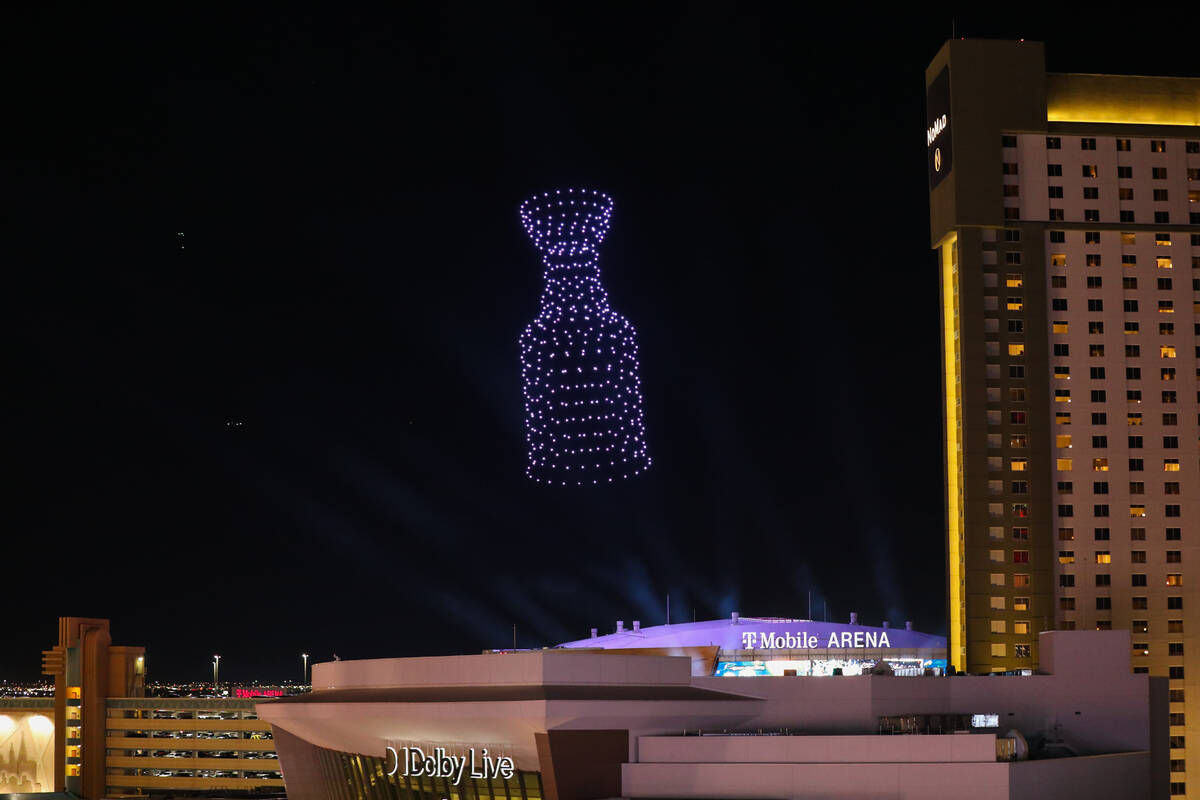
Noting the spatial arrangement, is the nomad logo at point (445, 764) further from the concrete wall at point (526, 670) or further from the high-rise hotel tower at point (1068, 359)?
the high-rise hotel tower at point (1068, 359)

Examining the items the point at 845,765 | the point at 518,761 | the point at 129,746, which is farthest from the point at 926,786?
the point at 129,746

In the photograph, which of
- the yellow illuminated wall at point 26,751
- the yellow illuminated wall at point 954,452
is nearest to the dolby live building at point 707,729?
the yellow illuminated wall at point 954,452

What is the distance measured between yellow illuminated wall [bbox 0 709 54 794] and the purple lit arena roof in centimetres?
8603

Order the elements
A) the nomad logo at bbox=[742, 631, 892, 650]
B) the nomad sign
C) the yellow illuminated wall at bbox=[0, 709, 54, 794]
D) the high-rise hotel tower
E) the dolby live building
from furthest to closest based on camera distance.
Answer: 1. the yellow illuminated wall at bbox=[0, 709, 54, 794]
2. the nomad sign
3. the high-rise hotel tower
4. the nomad logo at bbox=[742, 631, 892, 650]
5. the dolby live building

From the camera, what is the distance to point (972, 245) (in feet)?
352

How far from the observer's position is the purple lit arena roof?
317 feet

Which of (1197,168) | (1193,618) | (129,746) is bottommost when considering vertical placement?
(129,746)

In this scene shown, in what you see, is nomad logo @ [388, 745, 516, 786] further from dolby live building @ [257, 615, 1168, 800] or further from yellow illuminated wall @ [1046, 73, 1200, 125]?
yellow illuminated wall @ [1046, 73, 1200, 125]

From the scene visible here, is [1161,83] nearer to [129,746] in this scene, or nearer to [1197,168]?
[1197,168]

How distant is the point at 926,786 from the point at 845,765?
354 cm

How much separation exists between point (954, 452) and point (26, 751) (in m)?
103

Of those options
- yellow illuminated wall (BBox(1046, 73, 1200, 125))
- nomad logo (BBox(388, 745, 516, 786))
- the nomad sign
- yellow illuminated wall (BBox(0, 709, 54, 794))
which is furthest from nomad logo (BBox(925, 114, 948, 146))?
yellow illuminated wall (BBox(0, 709, 54, 794))

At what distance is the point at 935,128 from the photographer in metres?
111

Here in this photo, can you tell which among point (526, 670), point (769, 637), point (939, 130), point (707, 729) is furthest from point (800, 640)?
point (939, 130)
